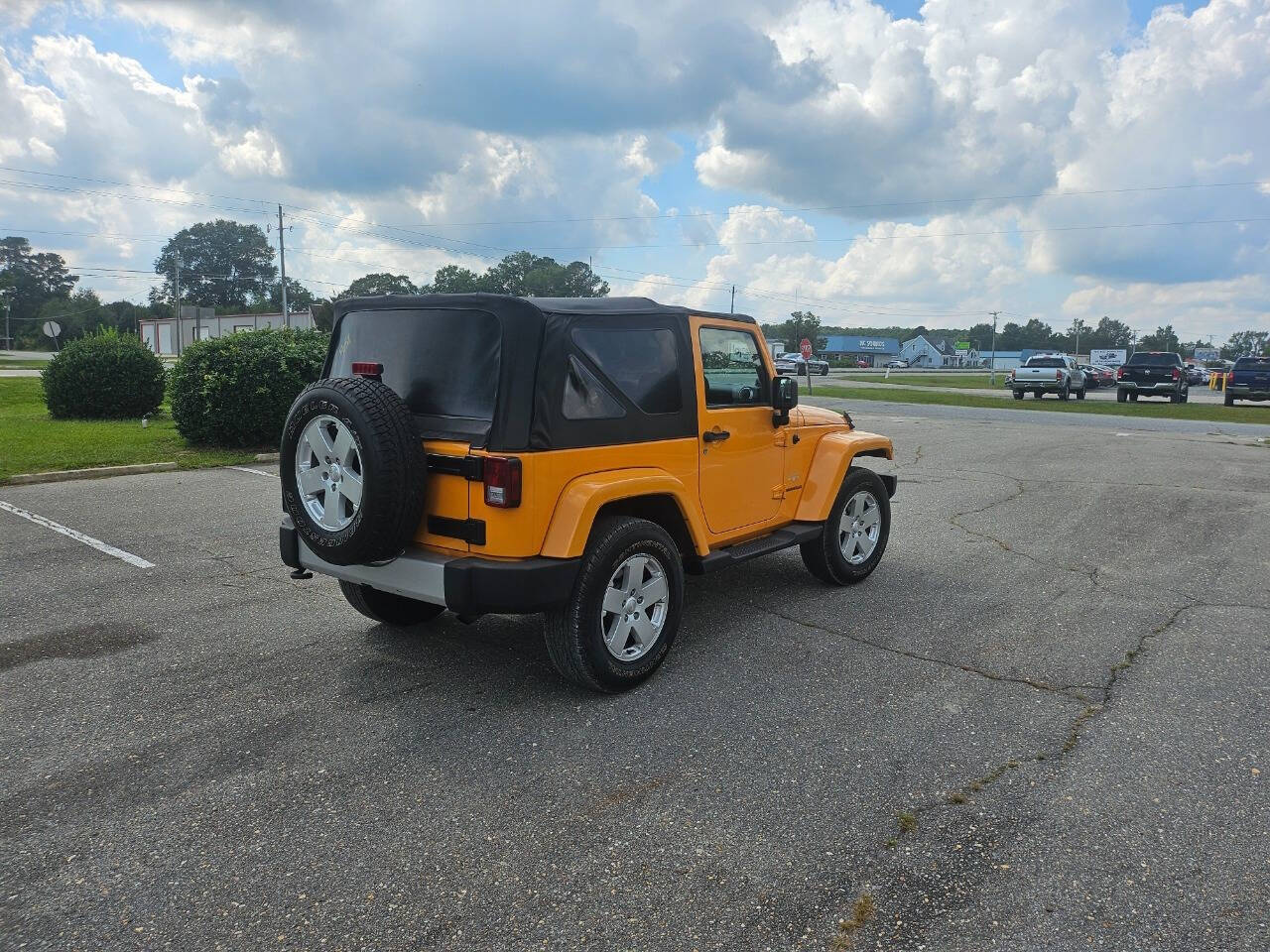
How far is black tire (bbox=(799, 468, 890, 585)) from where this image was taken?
604 cm

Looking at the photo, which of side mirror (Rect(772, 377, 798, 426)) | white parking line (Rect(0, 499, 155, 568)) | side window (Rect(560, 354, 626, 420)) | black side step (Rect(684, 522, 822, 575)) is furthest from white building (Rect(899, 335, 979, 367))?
side window (Rect(560, 354, 626, 420))

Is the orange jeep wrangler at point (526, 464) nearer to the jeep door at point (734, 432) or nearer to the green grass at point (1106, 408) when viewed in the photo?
the jeep door at point (734, 432)

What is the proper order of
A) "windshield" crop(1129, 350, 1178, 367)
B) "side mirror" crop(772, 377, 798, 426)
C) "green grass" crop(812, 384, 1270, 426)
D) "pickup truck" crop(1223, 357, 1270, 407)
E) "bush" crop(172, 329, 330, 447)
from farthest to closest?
1. "windshield" crop(1129, 350, 1178, 367)
2. "pickup truck" crop(1223, 357, 1270, 407)
3. "green grass" crop(812, 384, 1270, 426)
4. "bush" crop(172, 329, 330, 447)
5. "side mirror" crop(772, 377, 798, 426)

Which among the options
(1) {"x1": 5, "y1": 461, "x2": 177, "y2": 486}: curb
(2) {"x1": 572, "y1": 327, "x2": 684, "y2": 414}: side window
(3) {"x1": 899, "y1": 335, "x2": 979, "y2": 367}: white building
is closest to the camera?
(2) {"x1": 572, "y1": 327, "x2": 684, "y2": 414}: side window

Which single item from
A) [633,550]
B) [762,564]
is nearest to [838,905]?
[633,550]

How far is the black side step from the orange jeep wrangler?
23mm

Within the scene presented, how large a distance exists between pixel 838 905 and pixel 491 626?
9.89 ft

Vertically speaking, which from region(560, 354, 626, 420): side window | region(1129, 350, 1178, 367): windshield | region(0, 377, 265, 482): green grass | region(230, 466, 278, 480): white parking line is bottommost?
region(230, 466, 278, 480): white parking line

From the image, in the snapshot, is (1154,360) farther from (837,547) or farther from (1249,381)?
(837,547)

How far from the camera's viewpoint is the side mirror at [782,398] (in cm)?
543

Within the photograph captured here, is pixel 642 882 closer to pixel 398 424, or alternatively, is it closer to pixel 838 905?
pixel 838 905

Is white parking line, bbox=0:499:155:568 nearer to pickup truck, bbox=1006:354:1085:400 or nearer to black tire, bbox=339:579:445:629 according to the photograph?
black tire, bbox=339:579:445:629

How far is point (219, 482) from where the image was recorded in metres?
10.2

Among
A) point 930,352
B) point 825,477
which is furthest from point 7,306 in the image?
point 930,352
